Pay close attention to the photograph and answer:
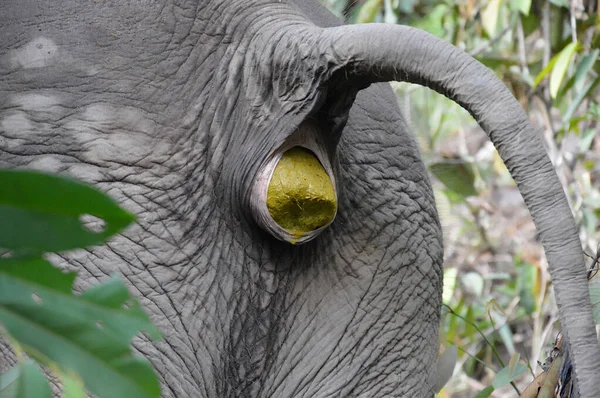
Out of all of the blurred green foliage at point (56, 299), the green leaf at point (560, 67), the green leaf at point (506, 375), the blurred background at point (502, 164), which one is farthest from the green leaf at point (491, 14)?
the blurred green foliage at point (56, 299)

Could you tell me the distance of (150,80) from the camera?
6.16ft

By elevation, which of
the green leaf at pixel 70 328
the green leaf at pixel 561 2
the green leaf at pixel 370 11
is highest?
the green leaf at pixel 370 11

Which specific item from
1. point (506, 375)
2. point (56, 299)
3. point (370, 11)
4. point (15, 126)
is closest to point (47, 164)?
point (15, 126)

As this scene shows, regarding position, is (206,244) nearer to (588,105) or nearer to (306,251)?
(306,251)

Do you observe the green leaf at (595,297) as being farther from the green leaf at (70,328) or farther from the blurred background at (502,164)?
the green leaf at (70,328)

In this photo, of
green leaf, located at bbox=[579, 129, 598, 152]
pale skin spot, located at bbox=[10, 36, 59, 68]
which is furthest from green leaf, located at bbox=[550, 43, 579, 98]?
pale skin spot, located at bbox=[10, 36, 59, 68]

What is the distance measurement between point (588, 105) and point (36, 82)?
9.15 ft

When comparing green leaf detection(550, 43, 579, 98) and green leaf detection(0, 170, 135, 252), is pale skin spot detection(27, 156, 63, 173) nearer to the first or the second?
green leaf detection(0, 170, 135, 252)

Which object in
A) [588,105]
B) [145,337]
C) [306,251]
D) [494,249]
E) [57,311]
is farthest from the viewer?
[494,249]

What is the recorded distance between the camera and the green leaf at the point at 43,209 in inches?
27.6

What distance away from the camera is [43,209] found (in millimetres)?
712

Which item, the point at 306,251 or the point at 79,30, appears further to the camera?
the point at 306,251

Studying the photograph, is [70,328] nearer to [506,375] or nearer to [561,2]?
[506,375]

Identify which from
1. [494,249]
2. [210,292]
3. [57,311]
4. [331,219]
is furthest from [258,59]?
[494,249]
